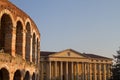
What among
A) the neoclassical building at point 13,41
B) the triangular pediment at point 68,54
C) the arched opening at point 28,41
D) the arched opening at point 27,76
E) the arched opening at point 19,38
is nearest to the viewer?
the neoclassical building at point 13,41

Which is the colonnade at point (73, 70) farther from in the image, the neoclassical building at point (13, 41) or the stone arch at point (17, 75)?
the stone arch at point (17, 75)

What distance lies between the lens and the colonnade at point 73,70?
6625 centimetres

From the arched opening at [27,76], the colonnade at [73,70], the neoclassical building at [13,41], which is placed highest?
the neoclassical building at [13,41]

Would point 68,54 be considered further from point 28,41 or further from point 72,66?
point 28,41

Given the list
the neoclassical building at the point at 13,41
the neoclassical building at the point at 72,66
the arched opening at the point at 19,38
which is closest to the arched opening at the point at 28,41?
the neoclassical building at the point at 13,41

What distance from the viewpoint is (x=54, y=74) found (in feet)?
218

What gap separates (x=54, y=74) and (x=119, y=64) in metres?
33.2

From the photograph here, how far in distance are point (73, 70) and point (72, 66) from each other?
1.34 metres

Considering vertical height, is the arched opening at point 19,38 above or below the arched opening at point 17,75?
above

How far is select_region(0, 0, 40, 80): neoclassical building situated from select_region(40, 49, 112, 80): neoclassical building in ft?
134

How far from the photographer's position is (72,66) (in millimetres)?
68875

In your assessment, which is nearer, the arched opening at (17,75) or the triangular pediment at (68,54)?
the arched opening at (17,75)

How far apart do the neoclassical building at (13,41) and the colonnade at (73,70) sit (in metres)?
40.9

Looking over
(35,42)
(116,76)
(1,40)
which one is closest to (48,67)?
(116,76)
